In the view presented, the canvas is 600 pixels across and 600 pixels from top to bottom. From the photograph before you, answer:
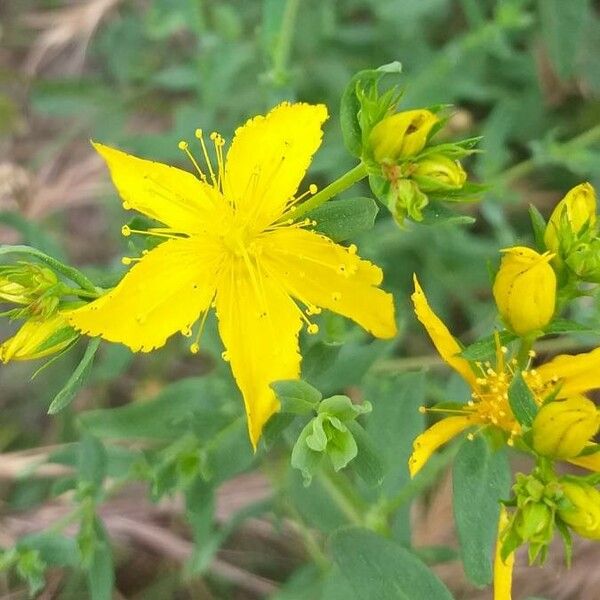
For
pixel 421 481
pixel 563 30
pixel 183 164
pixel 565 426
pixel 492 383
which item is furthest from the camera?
pixel 183 164

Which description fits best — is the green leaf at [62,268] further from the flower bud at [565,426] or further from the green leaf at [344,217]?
the flower bud at [565,426]

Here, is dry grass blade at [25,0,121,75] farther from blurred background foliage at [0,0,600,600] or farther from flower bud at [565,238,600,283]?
flower bud at [565,238,600,283]

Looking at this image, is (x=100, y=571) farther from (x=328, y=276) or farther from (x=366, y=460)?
(x=328, y=276)

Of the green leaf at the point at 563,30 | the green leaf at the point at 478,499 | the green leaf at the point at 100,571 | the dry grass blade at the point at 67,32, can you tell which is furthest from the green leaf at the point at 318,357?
the dry grass blade at the point at 67,32

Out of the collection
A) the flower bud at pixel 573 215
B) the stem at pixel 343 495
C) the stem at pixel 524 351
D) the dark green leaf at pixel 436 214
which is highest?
the dark green leaf at pixel 436 214

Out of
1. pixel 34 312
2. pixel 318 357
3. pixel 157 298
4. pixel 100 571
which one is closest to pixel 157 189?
pixel 157 298

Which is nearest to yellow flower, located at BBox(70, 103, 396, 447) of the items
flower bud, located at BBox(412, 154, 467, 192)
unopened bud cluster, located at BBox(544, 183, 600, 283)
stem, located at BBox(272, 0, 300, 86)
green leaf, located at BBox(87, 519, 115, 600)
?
flower bud, located at BBox(412, 154, 467, 192)
